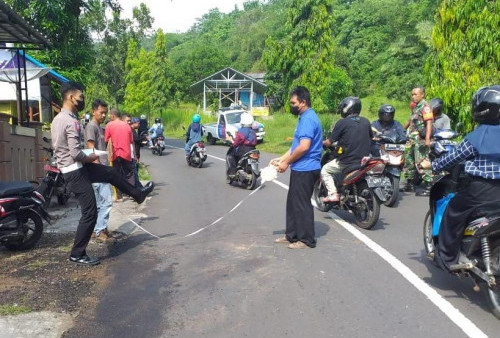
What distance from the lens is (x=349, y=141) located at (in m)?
7.59

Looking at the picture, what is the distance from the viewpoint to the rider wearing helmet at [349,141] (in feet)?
24.9

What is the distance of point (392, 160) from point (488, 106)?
4705mm

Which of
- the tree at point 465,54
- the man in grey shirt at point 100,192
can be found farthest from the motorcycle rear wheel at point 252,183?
the tree at point 465,54

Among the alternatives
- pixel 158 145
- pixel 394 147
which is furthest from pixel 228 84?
pixel 394 147

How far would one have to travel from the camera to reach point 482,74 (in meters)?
12.0

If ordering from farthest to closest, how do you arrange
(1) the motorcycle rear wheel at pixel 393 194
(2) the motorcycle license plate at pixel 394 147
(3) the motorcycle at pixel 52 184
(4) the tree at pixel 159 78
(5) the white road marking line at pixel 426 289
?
(4) the tree at pixel 159 78, (2) the motorcycle license plate at pixel 394 147, (3) the motorcycle at pixel 52 184, (1) the motorcycle rear wheel at pixel 393 194, (5) the white road marking line at pixel 426 289

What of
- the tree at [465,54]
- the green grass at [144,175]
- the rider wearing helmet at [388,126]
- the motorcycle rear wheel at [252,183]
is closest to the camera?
the rider wearing helmet at [388,126]

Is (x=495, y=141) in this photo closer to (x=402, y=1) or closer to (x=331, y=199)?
(x=331, y=199)

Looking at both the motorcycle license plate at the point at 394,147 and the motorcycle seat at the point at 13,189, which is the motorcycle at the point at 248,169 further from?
the motorcycle seat at the point at 13,189

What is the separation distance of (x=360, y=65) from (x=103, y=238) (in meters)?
47.5

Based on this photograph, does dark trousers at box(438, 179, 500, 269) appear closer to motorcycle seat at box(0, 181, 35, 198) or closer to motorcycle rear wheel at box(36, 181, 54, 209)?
motorcycle seat at box(0, 181, 35, 198)

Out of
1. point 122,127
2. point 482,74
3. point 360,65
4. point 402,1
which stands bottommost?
point 122,127

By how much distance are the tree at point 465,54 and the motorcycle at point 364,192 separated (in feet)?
18.9

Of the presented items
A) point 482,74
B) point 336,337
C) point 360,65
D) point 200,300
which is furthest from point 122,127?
point 360,65
